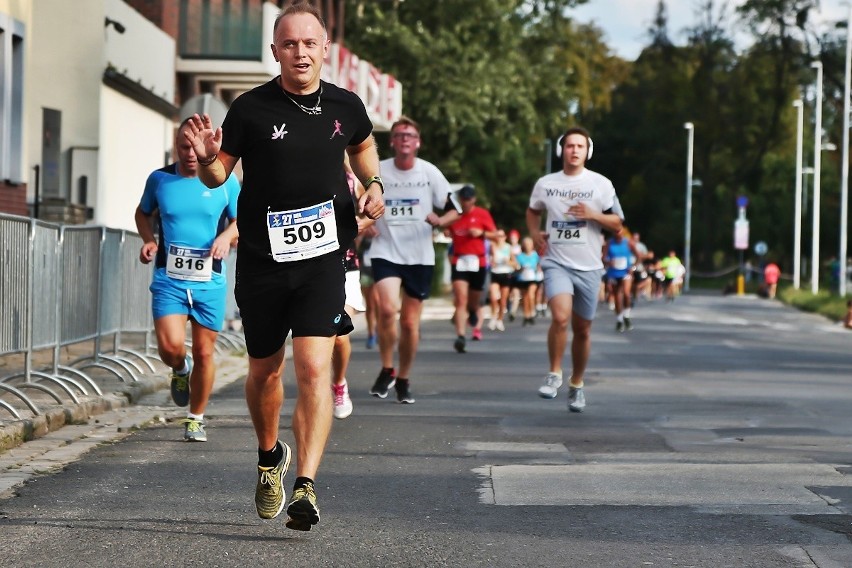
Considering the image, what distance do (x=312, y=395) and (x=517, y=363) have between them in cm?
1229

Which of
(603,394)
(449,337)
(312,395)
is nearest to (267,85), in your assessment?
(312,395)

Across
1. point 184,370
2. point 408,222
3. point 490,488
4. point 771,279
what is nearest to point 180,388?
point 184,370

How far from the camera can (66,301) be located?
1323 centimetres

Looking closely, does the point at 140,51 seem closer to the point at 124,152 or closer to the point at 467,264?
the point at 124,152

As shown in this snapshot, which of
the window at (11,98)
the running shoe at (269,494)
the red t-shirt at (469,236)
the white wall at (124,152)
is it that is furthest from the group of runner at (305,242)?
the white wall at (124,152)

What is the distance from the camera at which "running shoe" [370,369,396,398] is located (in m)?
13.8

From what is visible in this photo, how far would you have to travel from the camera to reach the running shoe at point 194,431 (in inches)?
412

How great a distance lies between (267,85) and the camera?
23.5ft

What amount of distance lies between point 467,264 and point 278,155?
1541 centimetres

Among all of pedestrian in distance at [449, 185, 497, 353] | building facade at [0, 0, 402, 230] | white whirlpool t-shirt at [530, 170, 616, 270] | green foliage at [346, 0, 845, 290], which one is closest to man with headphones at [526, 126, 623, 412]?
white whirlpool t-shirt at [530, 170, 616, 270]

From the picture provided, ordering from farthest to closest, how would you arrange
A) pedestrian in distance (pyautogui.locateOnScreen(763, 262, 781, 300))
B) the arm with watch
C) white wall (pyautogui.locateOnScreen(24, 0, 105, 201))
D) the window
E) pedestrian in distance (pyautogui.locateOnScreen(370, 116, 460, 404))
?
1. pedestrian in distance (pyautogui.locateOnScreen(763, 262, 781, 300))
2. white wall (pyautogui.locateOnScreen(24, 0, 105, 201))
3. the window
4. pedestrian in distance (pyautogui.locateOnScreen(370, 116, 460, 404))
5. the arm with watch

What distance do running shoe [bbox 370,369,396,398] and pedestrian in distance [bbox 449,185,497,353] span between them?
7.30 m

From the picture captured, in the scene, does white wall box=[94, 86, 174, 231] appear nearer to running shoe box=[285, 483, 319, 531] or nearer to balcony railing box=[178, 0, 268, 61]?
balcony railing box=[178, 0, 268, 61]

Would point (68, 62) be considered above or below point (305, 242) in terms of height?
above
